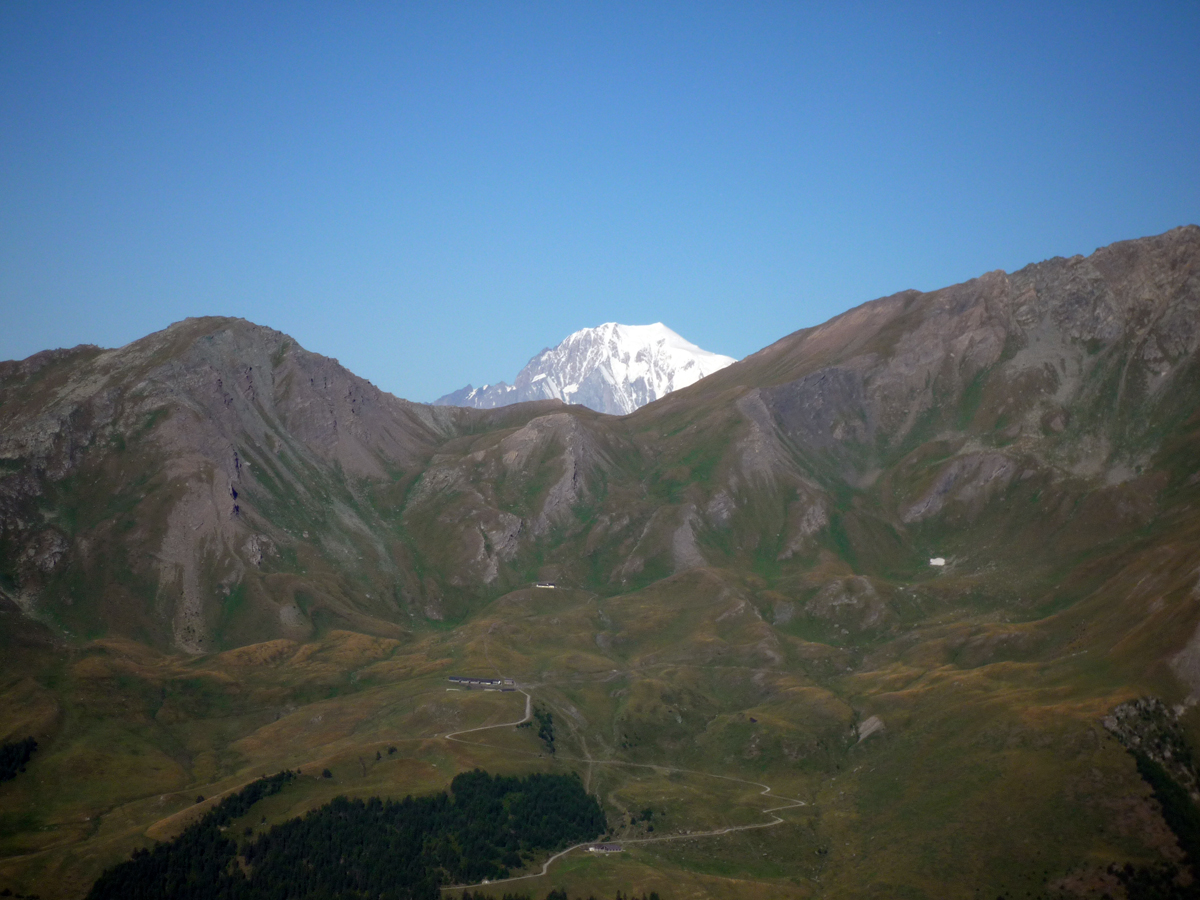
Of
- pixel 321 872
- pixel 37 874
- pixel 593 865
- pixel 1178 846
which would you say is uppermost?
pixel 37 874

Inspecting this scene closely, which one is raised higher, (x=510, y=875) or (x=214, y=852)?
(x=214, y=852)

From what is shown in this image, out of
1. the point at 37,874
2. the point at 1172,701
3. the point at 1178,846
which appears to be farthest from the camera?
the point at 1172,701

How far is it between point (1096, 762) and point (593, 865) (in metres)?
95.8

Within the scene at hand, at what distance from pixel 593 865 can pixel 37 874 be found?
10059 cm

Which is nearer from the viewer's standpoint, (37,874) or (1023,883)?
(1023,883)

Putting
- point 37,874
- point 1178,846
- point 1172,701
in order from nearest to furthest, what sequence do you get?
point 1178,846, point 37,874, point 1172,701

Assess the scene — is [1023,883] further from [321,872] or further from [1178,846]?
[321,872]

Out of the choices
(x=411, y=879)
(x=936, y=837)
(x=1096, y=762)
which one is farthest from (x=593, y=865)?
(x=1096, y=762)

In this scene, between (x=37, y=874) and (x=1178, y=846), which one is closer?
(x=1178, y=846)

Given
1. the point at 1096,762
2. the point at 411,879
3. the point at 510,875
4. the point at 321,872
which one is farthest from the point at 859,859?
the point at 321,872

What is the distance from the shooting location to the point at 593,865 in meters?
197

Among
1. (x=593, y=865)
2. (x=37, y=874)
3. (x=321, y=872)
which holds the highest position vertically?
(x=37, y=874)

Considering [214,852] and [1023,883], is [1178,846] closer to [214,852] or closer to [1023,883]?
[1023,883]

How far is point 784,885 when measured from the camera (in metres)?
189
